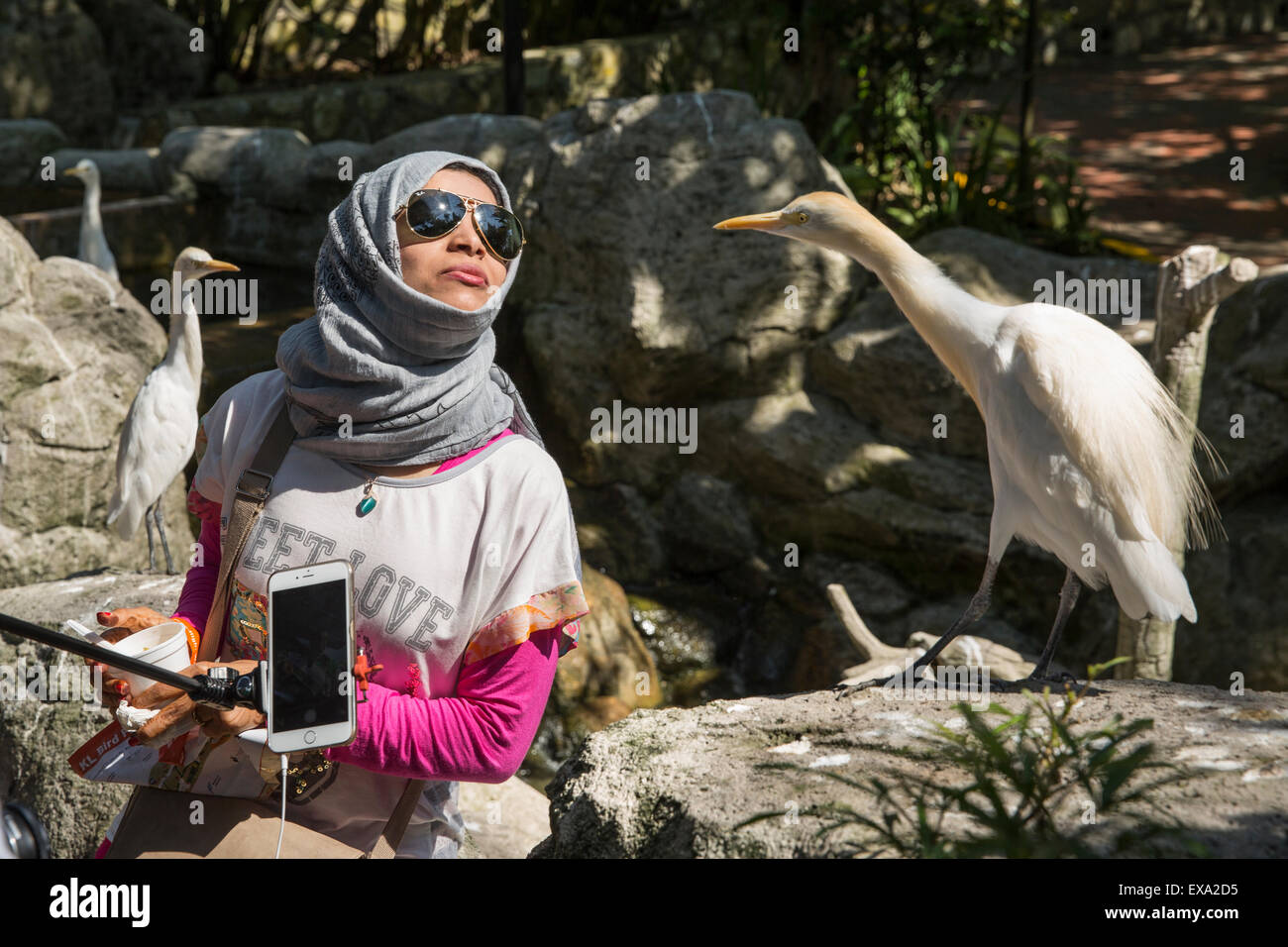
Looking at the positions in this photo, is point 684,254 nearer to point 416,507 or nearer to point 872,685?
point 872,685

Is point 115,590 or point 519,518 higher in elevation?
point 519,518

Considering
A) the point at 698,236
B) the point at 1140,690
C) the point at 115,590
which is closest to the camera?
the point at 1140,690

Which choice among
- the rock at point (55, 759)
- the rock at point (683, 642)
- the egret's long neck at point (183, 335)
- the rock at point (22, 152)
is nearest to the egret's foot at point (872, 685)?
the rock at point (55, 759)

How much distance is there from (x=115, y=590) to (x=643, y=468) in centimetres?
357

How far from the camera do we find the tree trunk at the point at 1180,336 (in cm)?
391

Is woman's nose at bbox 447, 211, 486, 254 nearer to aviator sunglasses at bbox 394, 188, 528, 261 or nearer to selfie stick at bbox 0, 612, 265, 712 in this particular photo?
aviator sunglasses at bbox 394, 188, 528, 261

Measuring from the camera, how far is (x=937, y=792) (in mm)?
1895

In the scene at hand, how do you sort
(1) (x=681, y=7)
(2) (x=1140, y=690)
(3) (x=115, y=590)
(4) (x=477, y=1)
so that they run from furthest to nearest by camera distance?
(1) (x=681, y=7)
(4) (x=477, y=1)
(3) (x=115, y=590)
(2) (x=1140, y=690)

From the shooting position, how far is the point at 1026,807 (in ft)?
5.89

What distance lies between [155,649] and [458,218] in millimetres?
772

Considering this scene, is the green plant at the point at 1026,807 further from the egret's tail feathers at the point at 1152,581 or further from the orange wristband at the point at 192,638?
the egret's tail feathers at the point at 1152,581

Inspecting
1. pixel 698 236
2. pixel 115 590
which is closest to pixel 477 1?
pixel 698 236

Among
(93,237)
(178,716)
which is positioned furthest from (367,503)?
(93,237)
